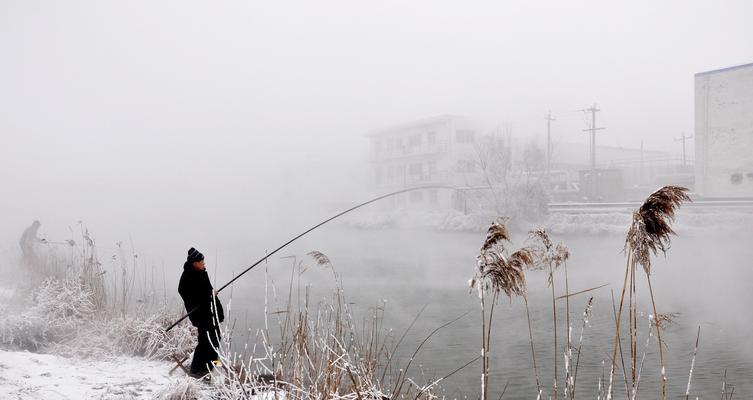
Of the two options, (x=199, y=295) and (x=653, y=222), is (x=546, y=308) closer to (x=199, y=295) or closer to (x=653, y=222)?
(x=199, y=295)

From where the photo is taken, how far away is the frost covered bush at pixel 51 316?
287 inches

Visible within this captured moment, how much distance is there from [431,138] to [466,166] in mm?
4413

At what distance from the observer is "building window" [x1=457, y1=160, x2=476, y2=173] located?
4516 cm

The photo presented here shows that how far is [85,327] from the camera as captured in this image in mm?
7934

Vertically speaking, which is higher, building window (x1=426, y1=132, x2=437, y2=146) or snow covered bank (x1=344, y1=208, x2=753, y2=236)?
building window (x1=426, y1=132, x2=437, y2=146)

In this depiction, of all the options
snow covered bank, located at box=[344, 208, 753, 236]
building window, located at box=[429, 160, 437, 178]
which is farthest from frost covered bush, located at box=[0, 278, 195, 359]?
building window, located at box=[429, 160, 437, 178]

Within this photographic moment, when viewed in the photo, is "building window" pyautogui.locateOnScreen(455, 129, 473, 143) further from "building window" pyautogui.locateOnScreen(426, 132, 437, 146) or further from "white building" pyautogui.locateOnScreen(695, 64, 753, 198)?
"white building" pyautogui.locateOnScreen(695, 64, 753, 198)

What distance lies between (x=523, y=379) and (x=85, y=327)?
6.84m

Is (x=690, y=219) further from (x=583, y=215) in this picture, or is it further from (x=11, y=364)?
(x=11, y=364)

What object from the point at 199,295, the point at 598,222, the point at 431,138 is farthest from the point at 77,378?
the point at 431,138

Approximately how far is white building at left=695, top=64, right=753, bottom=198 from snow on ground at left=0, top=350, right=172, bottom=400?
97.5 ft

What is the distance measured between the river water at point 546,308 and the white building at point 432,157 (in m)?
16.9

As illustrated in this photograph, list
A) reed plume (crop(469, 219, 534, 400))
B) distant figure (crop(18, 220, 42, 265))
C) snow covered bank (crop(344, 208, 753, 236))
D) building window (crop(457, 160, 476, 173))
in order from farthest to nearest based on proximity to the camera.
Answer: building window (crop(457, 160, 476, 173))
snow covered bank (crop(344, 208, 753, 236))
distant figure (crop(18, 220, 42, 265))
reed plume (crop(469, 219, 534, 400))

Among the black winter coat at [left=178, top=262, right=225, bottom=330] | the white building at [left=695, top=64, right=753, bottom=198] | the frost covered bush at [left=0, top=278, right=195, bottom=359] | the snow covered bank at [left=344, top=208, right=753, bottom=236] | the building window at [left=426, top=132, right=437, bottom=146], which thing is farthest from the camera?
the building window at [left=426, top=132, right=437, bottom=146]
